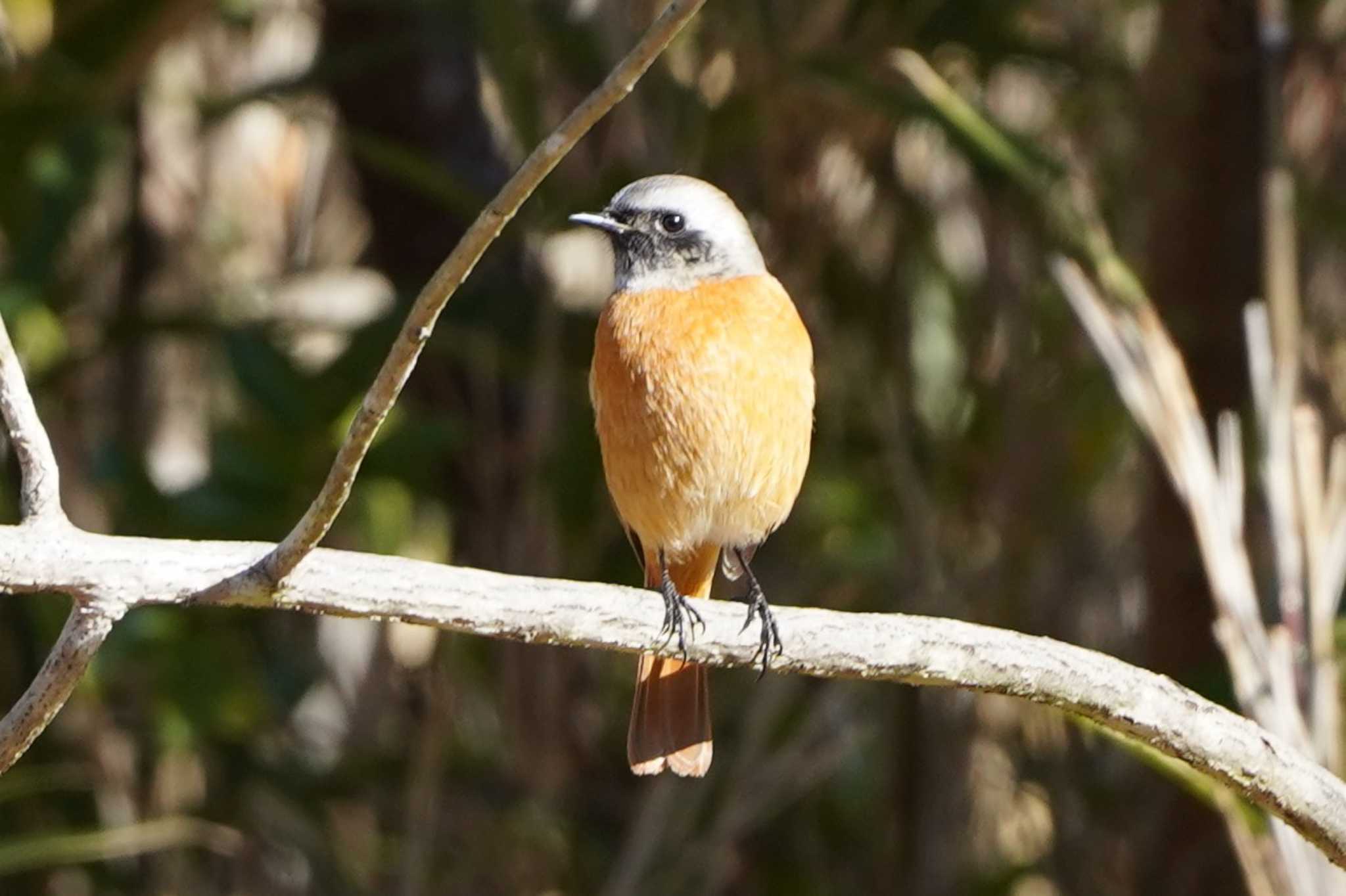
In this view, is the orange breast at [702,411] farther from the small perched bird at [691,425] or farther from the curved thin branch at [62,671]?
the curved thin branch at [62,671]

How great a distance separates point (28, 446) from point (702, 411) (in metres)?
1.80

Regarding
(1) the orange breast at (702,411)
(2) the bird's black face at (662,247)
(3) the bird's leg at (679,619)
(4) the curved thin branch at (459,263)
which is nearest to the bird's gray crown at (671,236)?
(2) the bird's black face at (662,247)

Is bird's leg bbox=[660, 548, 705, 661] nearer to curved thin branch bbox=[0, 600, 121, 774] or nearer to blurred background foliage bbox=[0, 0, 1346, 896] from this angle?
curved thin branch bbox=[0, 600, 121, 774]

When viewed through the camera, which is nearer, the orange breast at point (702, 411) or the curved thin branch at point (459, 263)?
the curved thin branch at point (459, 263)

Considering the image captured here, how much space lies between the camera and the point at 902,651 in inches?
105

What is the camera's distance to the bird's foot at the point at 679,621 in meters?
2.66

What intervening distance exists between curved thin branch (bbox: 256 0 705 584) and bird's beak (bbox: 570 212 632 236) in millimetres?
1896

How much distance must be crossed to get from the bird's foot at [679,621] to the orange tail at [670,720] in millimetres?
637

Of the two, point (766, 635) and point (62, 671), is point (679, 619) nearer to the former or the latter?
point (766, 635)

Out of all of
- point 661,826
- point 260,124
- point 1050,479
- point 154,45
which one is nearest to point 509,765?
point 661,826

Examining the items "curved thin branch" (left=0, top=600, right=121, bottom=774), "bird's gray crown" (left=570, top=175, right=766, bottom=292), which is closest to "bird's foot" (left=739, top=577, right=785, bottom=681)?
"curved thin branch" (left=0, top=600, right=121, bottom=774)

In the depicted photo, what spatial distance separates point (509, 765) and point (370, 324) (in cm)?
134

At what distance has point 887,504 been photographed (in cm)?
548

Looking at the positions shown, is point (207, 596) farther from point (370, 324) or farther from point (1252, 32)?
point (1252, 32)
